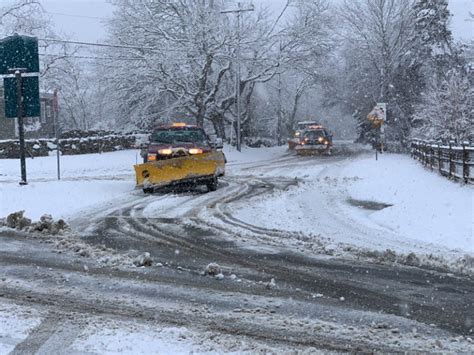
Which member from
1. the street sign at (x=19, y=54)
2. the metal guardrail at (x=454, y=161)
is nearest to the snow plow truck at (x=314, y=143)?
the metal guardrail at (x=454, y=161)

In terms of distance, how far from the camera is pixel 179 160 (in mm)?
14062

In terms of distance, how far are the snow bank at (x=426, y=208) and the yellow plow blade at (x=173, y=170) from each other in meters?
3.94

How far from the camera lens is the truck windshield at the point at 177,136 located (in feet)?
50.7

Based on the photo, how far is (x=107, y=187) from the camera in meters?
15.8

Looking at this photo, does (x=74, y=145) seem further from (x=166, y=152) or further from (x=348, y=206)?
(x=348, y=206)

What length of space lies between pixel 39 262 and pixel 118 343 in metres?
3.03

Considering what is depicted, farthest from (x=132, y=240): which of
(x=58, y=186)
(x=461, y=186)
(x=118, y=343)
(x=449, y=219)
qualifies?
(x=461, y=186)

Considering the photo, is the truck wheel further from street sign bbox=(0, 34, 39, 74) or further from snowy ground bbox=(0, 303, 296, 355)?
snowy ground bbox=(0, 303, 296, 355)

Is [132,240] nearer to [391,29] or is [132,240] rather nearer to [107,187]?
[107,187]

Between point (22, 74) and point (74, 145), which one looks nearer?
point (22, 74)

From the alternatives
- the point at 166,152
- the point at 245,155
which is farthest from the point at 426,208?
the point at 245,155

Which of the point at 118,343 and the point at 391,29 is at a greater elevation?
the point at 391,29

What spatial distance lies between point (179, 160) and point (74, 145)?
1948 cm

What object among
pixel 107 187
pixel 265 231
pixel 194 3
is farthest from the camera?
pixel 194 3
